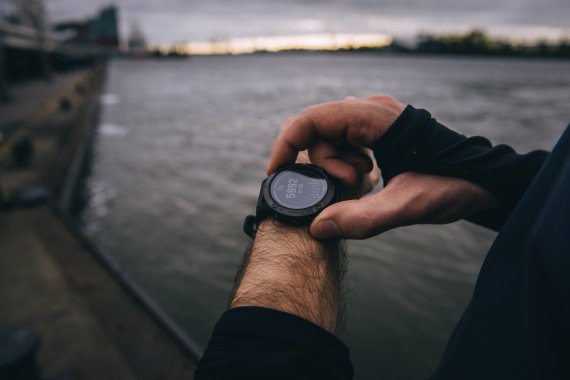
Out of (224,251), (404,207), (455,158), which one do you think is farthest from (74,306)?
(224,251)

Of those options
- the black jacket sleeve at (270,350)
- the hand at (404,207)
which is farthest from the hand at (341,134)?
the black jacket sleeve at (270,350)

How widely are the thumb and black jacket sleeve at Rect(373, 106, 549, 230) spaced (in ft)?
0.79

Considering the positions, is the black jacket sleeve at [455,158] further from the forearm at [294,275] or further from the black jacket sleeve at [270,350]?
the black jacket sleeve at [270,350]

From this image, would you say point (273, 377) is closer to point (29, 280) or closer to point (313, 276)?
point (313, 276)

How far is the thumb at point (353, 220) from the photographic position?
129 centimetres

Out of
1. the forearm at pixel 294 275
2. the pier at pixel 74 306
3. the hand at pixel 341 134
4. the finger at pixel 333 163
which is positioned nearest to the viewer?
the forearm at pixel 294 275

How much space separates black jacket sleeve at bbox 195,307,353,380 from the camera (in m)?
0.78

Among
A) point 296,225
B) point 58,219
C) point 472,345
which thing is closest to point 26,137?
point 58,219

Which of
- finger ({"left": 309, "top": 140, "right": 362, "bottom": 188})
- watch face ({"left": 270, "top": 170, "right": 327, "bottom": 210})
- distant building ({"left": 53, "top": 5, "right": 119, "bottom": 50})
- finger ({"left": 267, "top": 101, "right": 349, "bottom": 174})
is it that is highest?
distant building ({"left": 53, "top": 5, "right": 119, "bottom": 50})

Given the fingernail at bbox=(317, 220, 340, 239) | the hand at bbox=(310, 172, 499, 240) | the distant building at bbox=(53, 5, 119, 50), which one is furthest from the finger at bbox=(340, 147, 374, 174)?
the distant building at bbox=(53, 5, 119, 50)

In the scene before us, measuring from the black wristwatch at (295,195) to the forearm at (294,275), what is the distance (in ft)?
0.17

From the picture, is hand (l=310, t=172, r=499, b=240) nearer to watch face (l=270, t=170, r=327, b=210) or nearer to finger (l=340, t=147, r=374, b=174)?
watch face (l=270, t=170, r=327, b=210)

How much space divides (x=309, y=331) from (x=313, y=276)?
0.95 ft

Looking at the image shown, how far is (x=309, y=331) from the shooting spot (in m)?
0.90
